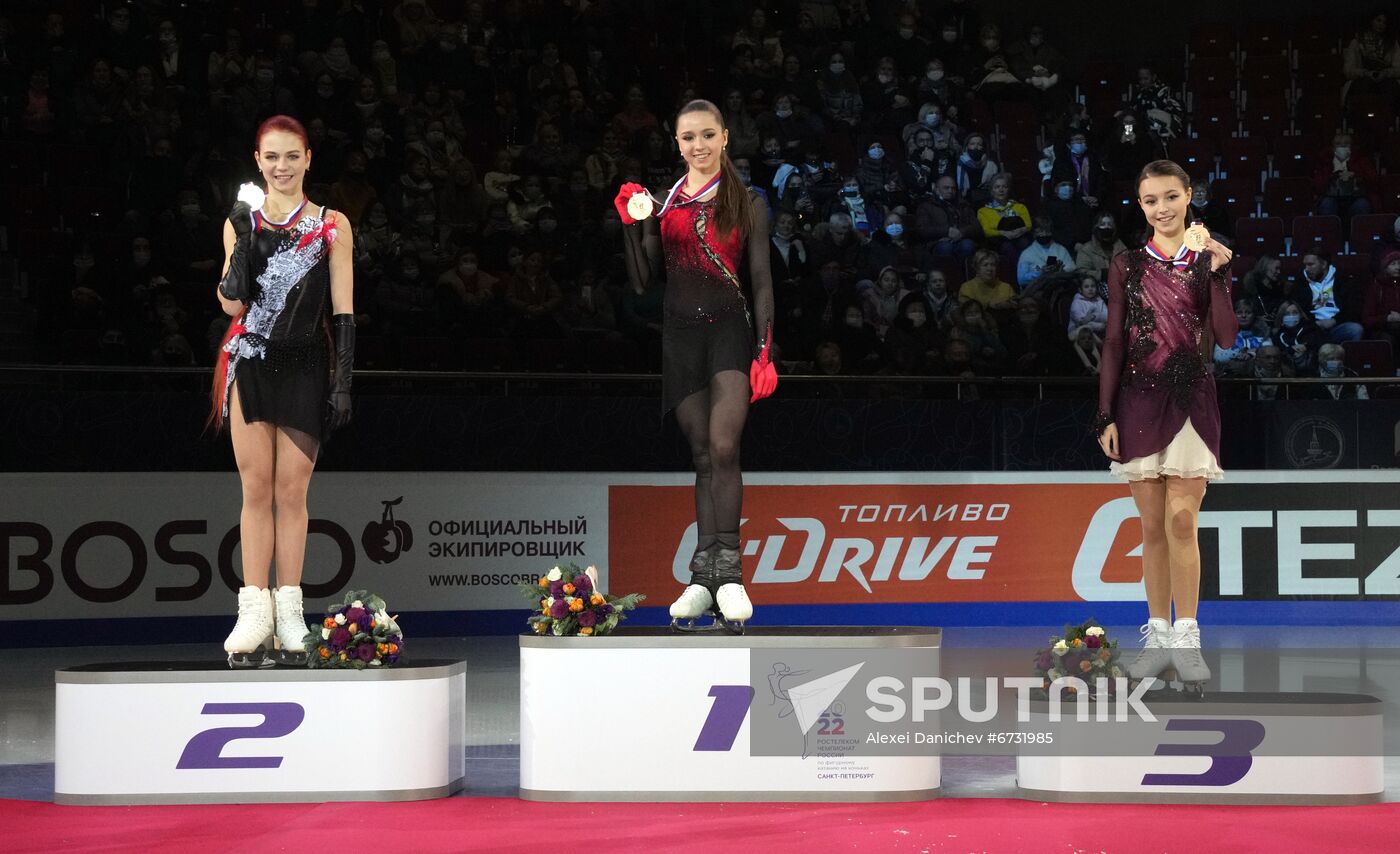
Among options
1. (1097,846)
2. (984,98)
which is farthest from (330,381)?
(984,98)

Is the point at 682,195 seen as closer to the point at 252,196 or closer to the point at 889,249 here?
the point at 252,196

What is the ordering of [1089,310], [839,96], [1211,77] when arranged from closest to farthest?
[1089,310]
[839,96]
[1211,77]

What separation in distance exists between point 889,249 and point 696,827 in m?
8.29

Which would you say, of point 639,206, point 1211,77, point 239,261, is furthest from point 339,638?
point 1211,77

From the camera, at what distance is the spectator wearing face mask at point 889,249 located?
12484 millimetres

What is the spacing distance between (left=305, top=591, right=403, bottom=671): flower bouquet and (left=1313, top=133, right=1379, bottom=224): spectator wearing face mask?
10.7 m

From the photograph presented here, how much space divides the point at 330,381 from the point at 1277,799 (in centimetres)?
344

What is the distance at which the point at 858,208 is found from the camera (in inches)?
512

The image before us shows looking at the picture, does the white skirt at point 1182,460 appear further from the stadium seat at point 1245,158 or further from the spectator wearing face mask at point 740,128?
the stadium seat at point 1245,158

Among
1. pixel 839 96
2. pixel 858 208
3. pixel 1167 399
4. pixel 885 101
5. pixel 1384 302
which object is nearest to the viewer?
pixel 1167 399

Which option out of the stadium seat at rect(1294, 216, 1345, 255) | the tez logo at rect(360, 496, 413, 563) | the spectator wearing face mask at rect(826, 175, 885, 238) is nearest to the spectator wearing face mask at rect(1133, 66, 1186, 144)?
the stadium seat at rect(1294, 216, 1345, 255)

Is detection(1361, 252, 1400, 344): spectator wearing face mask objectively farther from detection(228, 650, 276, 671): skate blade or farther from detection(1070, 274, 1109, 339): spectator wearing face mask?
detection(228, 650, 276, 671): skate blade

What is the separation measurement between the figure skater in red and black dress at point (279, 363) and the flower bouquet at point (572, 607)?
2.75 feet

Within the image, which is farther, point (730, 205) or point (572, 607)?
point (730, 205)
